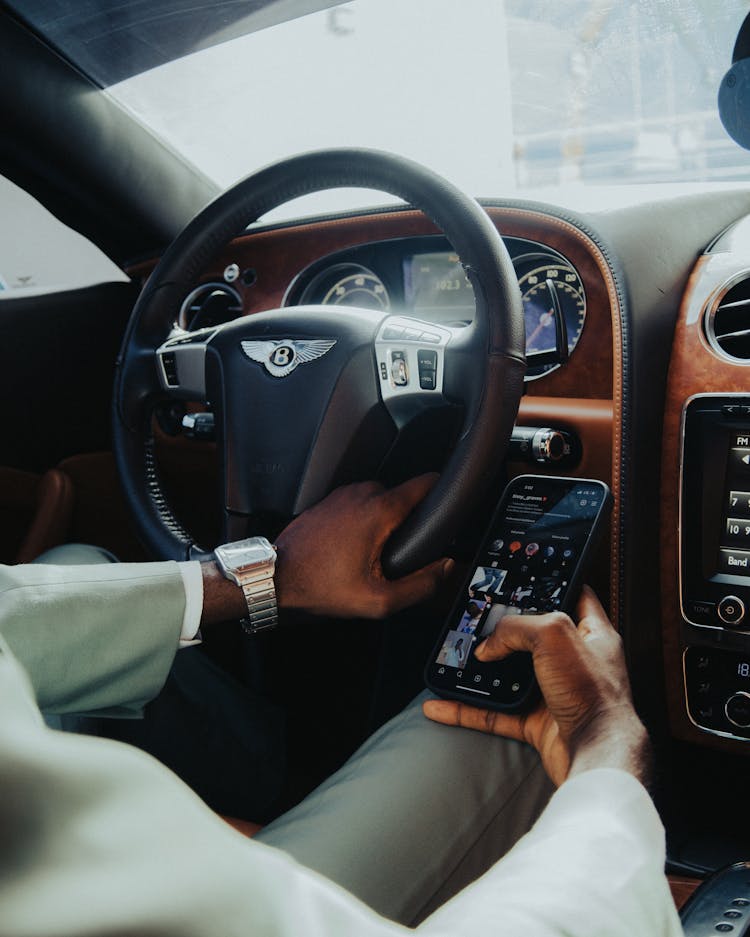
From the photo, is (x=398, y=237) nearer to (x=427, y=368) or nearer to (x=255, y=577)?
(x=427, y=368)

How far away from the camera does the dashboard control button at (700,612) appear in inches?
41.8

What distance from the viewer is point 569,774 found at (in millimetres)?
702

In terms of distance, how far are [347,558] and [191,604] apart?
158mm

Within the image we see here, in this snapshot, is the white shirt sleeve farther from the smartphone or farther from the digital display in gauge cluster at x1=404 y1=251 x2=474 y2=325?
the digital display in gauge cluster at x1=404 y1=251 x2=474 y2=325

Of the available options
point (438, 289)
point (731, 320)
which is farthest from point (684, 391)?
point (438, 289)

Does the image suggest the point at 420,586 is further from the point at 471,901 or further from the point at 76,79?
the point at 76,79

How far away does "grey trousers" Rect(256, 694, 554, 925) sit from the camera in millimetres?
700

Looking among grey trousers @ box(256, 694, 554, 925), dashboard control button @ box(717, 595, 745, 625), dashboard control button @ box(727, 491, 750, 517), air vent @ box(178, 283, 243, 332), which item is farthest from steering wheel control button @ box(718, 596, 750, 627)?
air vent @ box(178, 283, 243, 332)

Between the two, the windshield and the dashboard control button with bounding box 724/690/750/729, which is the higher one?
the windshield

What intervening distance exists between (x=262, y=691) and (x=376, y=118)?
945mm

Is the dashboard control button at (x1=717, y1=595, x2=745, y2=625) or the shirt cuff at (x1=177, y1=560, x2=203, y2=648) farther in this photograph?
the dashboard control button at (x1=717, y1=595, x2=745, y2=625)

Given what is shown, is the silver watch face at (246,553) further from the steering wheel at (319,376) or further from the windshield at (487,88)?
the windshield at (487,88)

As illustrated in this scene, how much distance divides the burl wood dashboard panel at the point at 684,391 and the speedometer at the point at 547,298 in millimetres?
131

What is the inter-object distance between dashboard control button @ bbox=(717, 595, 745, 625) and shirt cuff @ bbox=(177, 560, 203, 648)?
615 mm
